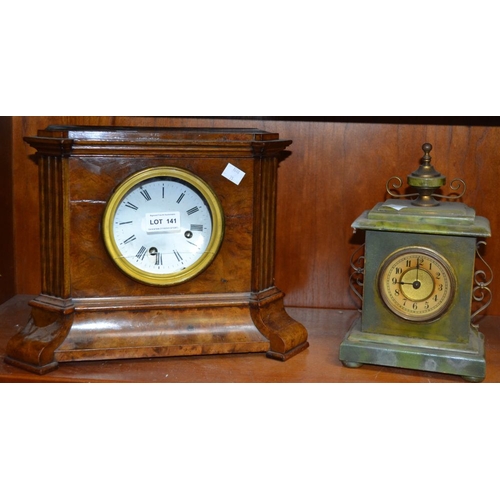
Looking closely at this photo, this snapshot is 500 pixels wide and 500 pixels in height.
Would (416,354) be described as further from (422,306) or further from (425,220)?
(425,220)

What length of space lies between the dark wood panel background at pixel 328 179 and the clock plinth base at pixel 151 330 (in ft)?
1.38

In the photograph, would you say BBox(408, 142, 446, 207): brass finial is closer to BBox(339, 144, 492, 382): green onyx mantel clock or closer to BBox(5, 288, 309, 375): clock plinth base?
BBox(339, 144, 492, 382): green onyx mantel clock

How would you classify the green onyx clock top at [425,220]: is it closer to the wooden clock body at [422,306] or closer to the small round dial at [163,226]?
the wooden clock body at [422,306]

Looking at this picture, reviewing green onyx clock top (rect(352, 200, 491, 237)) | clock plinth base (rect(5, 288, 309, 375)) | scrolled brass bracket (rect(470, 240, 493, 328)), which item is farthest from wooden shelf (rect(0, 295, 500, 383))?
green onyx clock top (rect(352, 200, 491, 237))

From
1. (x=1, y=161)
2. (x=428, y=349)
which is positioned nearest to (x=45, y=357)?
(x=1, y=161)

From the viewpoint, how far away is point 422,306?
6.38ft

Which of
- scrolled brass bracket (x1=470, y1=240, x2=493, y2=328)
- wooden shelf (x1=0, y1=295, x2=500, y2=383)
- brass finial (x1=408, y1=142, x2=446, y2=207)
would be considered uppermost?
brass finial (x1=408, y1=142, x2=446, y2=207)

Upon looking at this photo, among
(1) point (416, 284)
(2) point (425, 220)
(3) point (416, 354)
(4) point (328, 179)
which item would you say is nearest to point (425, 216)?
(2) point (425, 220)

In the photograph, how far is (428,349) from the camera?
1929 mm

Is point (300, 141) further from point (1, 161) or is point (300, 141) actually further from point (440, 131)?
point (1, 161)

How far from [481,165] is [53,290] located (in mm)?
1186

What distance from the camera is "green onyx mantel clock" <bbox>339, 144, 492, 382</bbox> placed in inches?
75.2

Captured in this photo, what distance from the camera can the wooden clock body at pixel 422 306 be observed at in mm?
1907

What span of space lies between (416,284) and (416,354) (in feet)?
0.52
